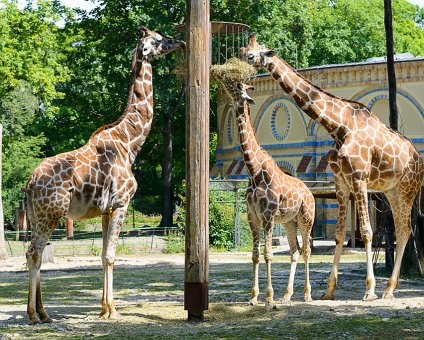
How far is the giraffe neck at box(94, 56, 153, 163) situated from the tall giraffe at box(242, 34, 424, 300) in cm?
196

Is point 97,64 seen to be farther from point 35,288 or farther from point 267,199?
point 35,288

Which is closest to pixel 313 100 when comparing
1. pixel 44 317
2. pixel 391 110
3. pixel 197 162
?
pixel 197 162

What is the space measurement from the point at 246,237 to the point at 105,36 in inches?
632

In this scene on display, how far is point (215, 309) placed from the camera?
1422cm

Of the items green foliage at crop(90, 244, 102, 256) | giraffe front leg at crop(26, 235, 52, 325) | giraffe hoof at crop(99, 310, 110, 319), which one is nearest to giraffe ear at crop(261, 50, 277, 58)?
giraffe front leg at crop(26, 235, 52, 325)

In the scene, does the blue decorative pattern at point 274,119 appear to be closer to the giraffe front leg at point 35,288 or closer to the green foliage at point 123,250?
the green foliage at point 123,250

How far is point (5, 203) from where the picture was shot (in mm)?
47062

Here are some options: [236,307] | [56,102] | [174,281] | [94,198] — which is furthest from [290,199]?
[56,102]

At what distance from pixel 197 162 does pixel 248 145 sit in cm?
255

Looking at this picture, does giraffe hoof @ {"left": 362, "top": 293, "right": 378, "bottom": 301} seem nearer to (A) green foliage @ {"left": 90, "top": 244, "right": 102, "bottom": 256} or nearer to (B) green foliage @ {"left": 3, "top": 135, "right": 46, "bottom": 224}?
(A) green foliage @ {"left": 90, "top": 244, "right": 102, "bottom": 256}

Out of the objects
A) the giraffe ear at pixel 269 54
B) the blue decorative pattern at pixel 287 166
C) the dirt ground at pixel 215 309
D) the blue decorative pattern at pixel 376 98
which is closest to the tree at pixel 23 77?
the blue decorative pattern at pixel 287 166

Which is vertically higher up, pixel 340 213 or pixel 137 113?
pixel 137 113

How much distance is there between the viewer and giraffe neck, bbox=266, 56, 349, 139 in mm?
15820

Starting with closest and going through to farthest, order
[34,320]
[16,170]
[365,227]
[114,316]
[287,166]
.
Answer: [34,320] → [114,316] → [365,227] → [287,166] → [16,170]
